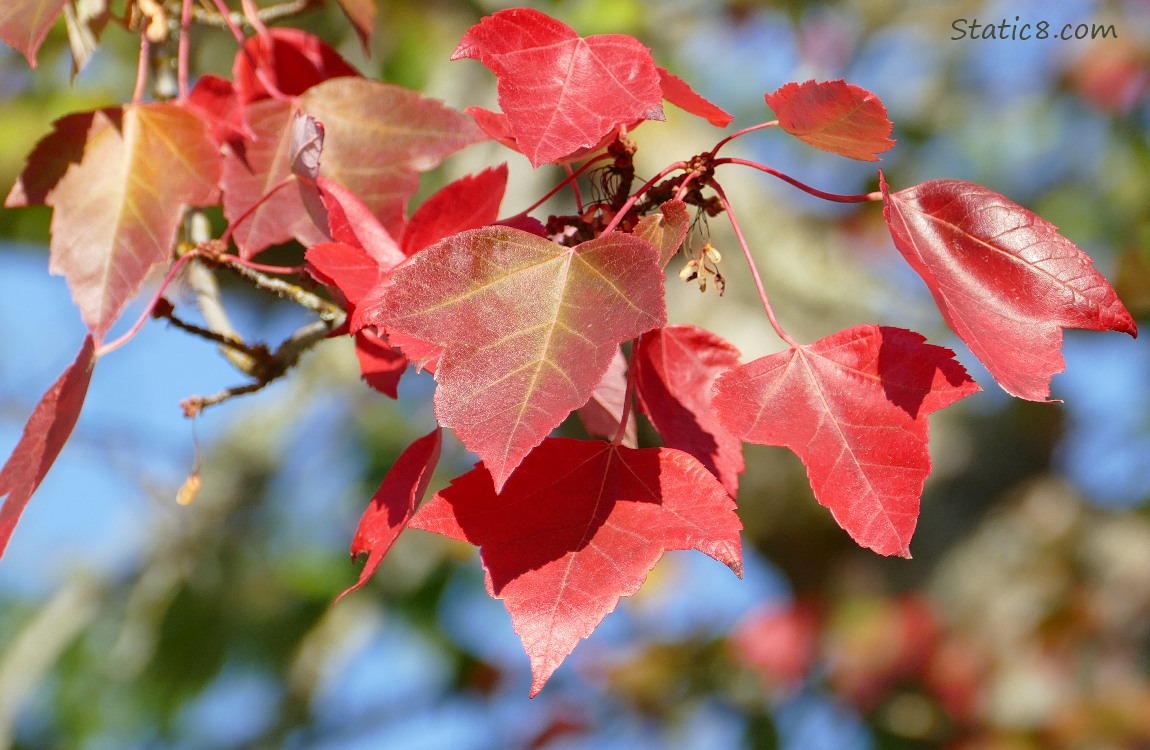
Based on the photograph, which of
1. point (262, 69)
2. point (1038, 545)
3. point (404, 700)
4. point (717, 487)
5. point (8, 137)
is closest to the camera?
point (717, 487)

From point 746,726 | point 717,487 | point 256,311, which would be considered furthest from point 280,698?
point 717,487

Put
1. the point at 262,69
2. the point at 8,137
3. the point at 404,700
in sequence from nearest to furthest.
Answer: the point at 262,69, the point at 8,137, the point at 404,700

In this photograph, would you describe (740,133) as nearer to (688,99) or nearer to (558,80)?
(688,99)

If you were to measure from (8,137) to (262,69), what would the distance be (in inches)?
92.9

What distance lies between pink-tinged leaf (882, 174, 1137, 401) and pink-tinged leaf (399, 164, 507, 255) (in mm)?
349

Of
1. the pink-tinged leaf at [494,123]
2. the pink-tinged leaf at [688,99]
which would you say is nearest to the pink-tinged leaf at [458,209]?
the pink-tinged leaf at [494,123]

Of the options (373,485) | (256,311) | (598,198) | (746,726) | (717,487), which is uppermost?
(598,198)

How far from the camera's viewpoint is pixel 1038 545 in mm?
3418

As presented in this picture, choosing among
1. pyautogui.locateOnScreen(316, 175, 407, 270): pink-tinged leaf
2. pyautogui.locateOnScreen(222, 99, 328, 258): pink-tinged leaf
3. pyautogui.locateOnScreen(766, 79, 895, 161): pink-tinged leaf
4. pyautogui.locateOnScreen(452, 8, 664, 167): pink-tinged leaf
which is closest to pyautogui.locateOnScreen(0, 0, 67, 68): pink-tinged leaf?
pyautogui.locateOnScreen(222, 99, 328, 258): pink-tinged leaf

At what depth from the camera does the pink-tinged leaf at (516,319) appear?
2.19ft

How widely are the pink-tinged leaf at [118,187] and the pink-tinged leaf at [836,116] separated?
54 cm

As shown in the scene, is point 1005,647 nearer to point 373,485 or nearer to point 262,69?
point 373,485

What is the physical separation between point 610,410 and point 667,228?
244 mm

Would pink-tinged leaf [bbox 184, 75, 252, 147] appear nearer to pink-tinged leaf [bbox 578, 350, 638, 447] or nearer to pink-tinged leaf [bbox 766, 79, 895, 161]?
pink-tinged leaf [bbox 578, 350, 638, 447]
